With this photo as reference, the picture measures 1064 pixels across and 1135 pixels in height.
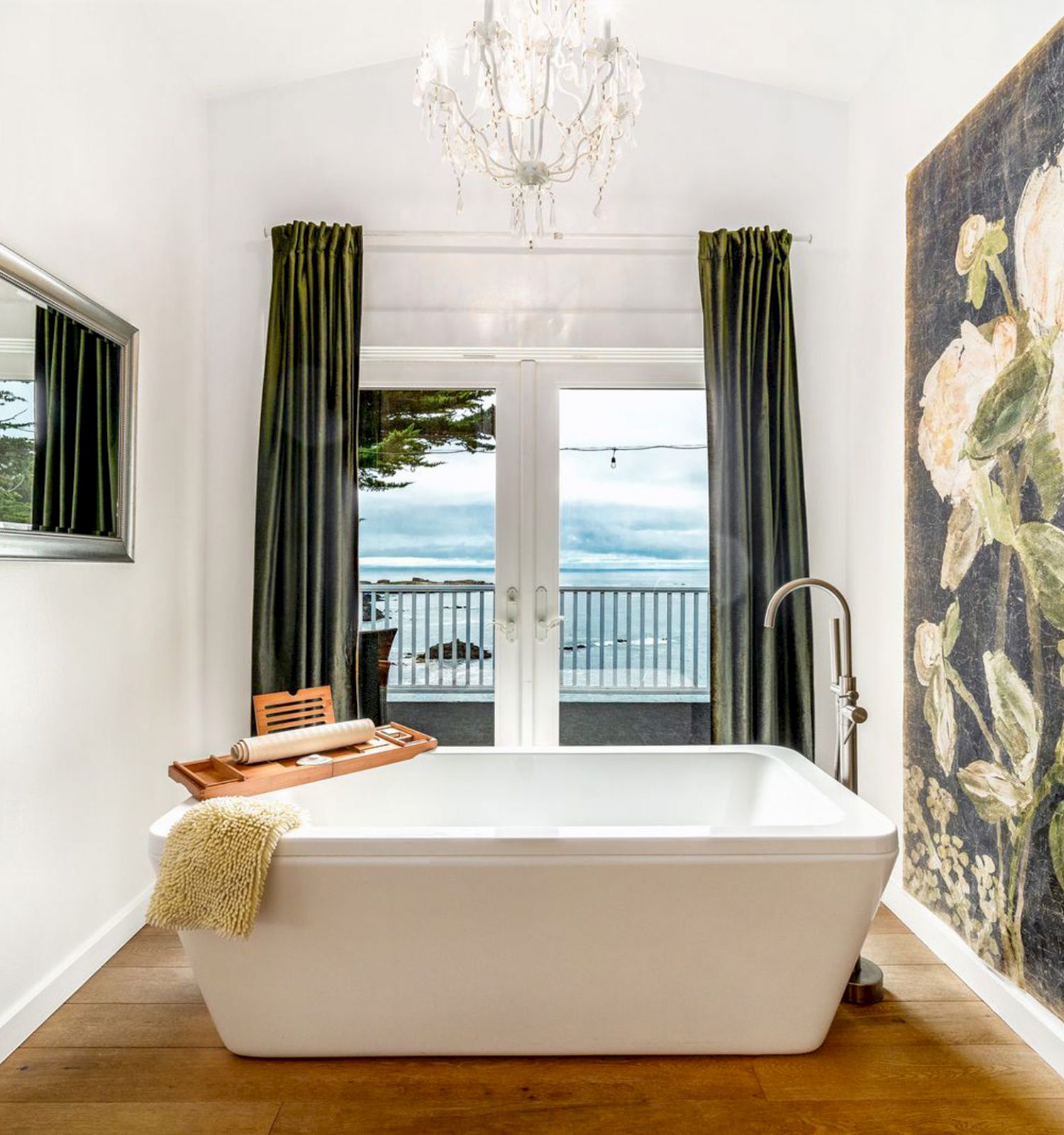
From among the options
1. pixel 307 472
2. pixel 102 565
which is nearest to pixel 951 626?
pixel 307 472

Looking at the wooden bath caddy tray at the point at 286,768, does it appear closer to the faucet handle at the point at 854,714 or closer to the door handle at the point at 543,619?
the door handle at the point at 543,619

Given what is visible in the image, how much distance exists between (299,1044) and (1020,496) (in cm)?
214

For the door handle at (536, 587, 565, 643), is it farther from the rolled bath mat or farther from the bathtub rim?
the bathtub rim

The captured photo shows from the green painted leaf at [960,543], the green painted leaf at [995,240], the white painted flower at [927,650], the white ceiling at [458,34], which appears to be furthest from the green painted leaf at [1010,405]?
the white ceiling at [458,34]

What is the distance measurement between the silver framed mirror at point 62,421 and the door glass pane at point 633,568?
4.98 feet

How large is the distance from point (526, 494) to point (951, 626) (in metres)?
1.53

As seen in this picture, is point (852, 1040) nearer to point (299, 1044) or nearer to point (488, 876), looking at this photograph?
point (488, 876)

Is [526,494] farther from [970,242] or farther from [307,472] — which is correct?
[970,242]

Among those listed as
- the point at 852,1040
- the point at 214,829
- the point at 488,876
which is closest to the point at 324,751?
the point at 214,829

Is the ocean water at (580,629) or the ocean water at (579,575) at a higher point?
the ocean water at (579,575)

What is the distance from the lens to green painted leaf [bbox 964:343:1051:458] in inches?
76.0

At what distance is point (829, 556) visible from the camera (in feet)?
9.97

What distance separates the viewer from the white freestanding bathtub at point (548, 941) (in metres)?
1.79

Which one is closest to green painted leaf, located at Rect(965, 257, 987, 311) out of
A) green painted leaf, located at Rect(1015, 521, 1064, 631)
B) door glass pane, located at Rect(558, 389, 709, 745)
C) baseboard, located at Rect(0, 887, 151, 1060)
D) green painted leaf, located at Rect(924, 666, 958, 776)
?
green painted leaf, located at Rect(1015, 521, 1064, 631)
